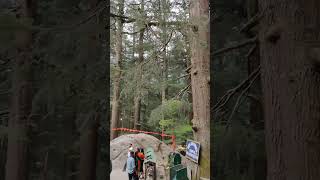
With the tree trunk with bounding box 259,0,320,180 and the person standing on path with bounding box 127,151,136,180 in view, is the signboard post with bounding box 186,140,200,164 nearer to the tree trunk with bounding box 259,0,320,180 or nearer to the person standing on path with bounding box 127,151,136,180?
the person standing on path with bounding box 127,151,136,180

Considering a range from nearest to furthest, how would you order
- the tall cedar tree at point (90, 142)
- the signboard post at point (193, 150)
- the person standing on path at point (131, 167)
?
the tall cedar tree at point (90, 142) < the signboard post at point (193, 150) < the person standing on path at point (131, 167)

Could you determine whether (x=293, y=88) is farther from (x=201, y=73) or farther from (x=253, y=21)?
(x=201, y=73)

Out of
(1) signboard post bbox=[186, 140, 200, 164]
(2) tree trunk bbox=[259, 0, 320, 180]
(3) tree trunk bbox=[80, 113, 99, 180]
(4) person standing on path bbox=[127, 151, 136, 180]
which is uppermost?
(2) tree trunk bbox=[259, 0, 320, 180]

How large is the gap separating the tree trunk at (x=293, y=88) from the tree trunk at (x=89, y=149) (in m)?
1.42

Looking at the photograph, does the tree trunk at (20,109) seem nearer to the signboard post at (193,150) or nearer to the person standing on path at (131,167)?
the signboard post at (193,150)

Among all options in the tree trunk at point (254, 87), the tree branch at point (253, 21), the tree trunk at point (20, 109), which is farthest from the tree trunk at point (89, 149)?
the tree branch at point (253, 21)

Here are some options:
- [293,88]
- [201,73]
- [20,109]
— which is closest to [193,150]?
[201,73]

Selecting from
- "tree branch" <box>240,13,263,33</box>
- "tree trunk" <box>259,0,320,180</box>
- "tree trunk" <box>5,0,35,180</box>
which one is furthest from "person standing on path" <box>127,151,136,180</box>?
"tree trunk" <box>259,0,320,180</box>

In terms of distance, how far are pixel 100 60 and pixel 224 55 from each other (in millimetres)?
1005

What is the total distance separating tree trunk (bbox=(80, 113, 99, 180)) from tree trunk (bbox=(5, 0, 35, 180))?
1.42 feet

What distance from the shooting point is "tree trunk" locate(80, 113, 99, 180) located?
2523mm

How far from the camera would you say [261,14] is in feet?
5.32

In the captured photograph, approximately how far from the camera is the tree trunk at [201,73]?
15.7 feet

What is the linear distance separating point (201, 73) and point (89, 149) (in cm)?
274
